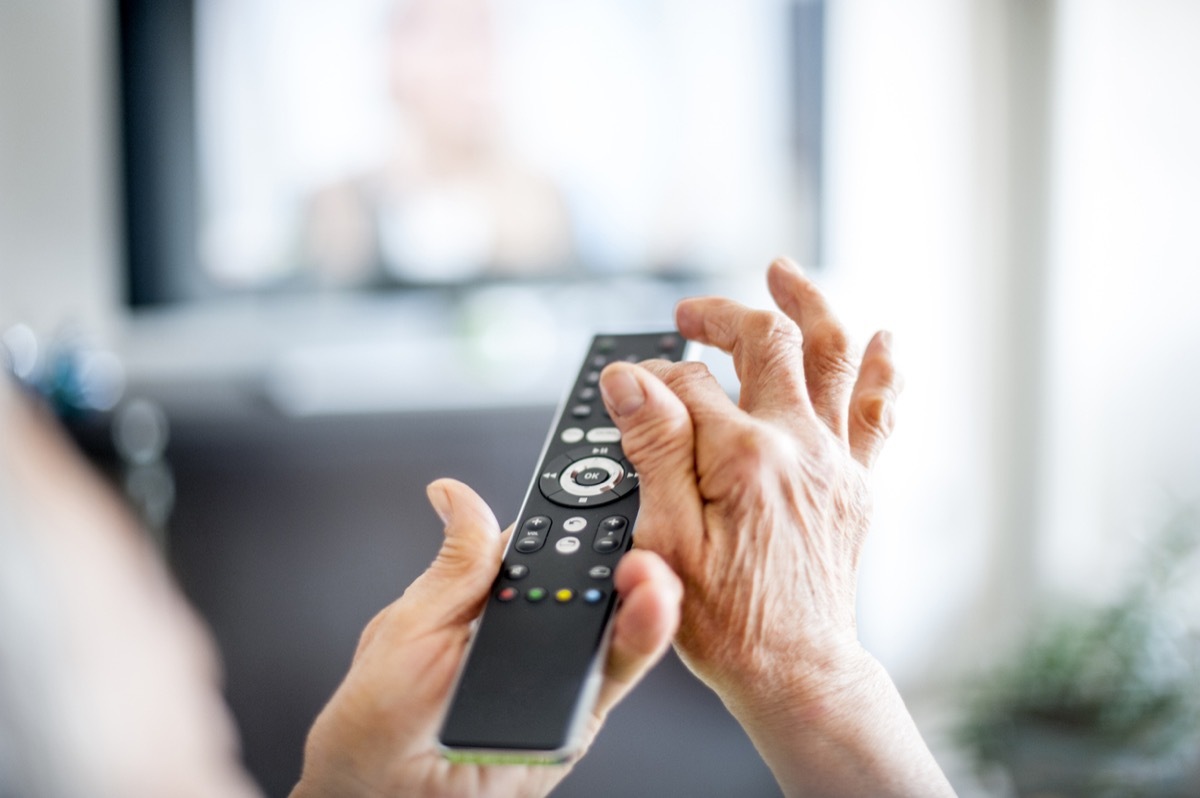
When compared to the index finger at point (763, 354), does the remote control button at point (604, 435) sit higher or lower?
lower

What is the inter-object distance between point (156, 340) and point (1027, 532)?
1591 millimetres

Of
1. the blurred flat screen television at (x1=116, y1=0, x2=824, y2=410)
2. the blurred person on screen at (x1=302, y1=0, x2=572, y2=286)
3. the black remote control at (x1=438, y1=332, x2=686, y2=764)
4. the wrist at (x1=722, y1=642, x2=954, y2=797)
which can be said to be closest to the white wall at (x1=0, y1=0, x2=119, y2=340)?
the blurred flat screen television at (x1=116, y1=0, x2=824, y2=410)

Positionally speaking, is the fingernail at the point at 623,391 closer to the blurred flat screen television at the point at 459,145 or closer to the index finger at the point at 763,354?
the index finger at the point at 763,354

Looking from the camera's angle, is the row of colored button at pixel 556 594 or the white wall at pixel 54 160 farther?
the white wall at pixel 54 160

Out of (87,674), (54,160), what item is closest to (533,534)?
(87,674)

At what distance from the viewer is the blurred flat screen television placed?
154 centimetres

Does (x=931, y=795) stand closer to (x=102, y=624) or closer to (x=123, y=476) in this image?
(x=102, y=624)

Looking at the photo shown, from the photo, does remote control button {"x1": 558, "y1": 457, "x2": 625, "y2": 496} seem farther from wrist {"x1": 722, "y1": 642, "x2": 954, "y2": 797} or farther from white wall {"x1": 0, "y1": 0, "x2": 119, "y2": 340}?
white wall {"x1": 0, "y1": 0, "x2": 119, "y2": 340}

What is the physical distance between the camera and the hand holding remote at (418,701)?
369mm

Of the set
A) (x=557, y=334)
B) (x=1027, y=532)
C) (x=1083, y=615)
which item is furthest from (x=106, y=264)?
(x=1027, y=532)

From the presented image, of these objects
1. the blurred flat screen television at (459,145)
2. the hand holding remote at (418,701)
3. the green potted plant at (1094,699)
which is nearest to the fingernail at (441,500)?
the hand holding remote at (418,701)

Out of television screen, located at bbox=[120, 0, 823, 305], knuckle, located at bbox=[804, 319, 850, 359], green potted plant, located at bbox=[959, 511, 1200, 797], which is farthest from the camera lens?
television screen, located at bbox=[120, 0, 823, 305]

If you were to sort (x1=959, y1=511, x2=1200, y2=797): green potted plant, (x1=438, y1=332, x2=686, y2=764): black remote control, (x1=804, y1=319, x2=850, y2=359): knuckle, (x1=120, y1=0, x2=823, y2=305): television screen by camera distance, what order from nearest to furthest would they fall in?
(x1=438, y1=332, x2=686, y2=764): black remote control
(x1=804, y1=319, x2=850, y2=359): knuckle
(x1=959, y1=511, x2=1200, y2=797): green potted plant
(x1=120, y1=0, x2=823, y2=305): television screen

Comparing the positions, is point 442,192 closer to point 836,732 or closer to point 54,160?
point 54,160
